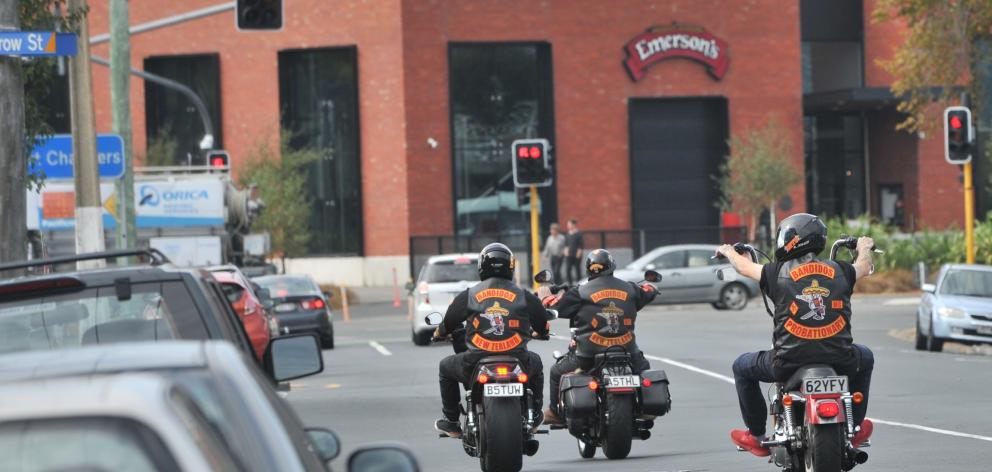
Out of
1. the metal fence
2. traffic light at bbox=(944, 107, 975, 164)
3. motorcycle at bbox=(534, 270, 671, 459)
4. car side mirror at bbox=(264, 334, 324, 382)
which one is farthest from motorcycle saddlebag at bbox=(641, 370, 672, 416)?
the metal fence

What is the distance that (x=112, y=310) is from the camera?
7.02 metres

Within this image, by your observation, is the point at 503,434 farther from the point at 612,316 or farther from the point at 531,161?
the point at 531,161

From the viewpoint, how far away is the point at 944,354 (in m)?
26.3

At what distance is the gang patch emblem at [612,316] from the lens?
13.0 metres

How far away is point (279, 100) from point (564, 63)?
8.67 metres

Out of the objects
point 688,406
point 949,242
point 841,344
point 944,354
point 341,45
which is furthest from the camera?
point 341,45

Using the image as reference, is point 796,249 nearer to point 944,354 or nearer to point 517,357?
point 517,357

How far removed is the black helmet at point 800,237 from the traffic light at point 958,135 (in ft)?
56.4

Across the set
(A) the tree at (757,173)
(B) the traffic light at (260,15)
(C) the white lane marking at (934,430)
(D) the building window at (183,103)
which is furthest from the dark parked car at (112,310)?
(D) the building window at (183,103)

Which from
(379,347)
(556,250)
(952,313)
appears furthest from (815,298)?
(556,250)

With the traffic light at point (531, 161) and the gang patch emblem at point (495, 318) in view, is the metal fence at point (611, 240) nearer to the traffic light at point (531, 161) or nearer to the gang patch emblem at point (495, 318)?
the traffic light at point (531, 161)

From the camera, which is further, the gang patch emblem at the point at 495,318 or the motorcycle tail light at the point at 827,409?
the gang patch emblem at the point at 495,318

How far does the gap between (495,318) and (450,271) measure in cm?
1735

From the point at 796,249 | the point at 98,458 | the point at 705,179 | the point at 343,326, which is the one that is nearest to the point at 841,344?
the point at 796,249
